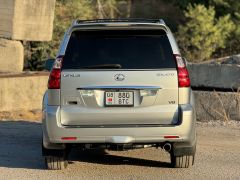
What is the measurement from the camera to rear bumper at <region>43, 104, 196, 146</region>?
7621mm

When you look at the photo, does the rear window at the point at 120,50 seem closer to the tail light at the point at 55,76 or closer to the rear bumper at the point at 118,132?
the tail light at the point at 55,76

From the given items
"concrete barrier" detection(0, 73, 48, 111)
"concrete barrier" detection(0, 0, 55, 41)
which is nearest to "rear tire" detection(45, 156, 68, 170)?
"concrete barrier" detection(0, 73, 48, 111)

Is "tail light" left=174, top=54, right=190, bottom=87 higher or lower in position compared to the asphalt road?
higher

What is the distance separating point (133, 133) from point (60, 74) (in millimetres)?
1078

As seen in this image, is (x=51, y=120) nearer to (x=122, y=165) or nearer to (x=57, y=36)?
(x=122, y=165)

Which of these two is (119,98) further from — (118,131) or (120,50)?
(120,50)

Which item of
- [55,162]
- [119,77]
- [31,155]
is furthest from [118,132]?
[31,155]

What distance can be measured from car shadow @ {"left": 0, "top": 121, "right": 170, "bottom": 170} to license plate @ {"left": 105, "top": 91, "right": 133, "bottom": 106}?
1.32 meters

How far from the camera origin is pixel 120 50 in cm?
786

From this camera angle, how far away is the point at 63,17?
25.2 metres

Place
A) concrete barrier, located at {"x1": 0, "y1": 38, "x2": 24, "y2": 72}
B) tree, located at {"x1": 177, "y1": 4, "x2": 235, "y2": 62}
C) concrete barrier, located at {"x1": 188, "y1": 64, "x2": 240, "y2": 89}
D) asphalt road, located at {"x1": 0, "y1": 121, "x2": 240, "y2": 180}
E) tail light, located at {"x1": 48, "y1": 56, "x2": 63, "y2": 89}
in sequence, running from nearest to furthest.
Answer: tail light, located at {"x1": 48, "y1": 56, "x2": 63, "y2": 89} → asphalt road, located at {"x1": 0, "y1": 121, "x2": 240, "y2": 180} → concrete barrier, located at {"x1": 188, "y1": 64, "x2": 240, "y2": 89} → concrete barrier, located at {"x1": 0, "y1": 38, "x2": 24, "y2": 72} → tree, located at {"x1": 177, "y1": 4, "x2": 235, "y2": 62}

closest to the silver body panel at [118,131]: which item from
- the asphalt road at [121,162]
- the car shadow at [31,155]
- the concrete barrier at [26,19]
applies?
the asphalt road at [121,162]

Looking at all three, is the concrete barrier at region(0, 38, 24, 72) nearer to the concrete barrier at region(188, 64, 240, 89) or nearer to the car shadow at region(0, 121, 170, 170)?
the concrete barrier at region(188, 64, 240, 89)

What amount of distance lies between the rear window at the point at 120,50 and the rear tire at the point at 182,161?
1.22m
